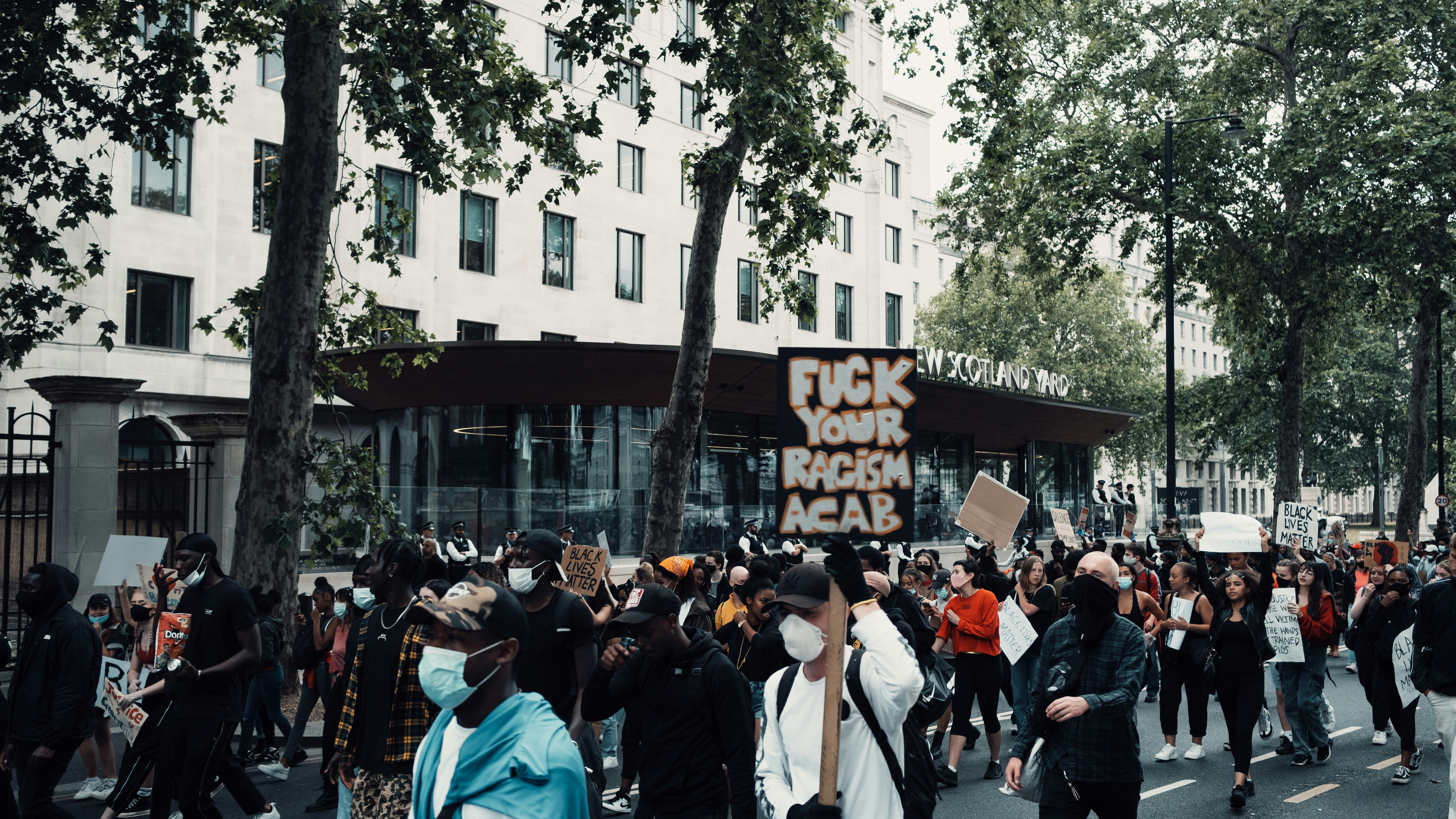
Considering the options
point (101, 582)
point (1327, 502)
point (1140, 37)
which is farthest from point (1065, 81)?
point (1327, 502)

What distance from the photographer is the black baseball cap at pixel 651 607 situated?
17.1 feet

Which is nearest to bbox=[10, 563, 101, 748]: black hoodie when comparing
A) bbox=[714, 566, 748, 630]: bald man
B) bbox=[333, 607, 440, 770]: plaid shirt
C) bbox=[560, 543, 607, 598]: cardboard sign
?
bbox=[333, 607, 440, 770]: plaid shirt

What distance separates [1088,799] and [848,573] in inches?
88.2

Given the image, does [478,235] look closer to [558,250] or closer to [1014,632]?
[558,250]

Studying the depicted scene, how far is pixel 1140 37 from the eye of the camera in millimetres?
29812

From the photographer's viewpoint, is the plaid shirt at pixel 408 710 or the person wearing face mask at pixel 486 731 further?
the plaid shirt at pixel 408 710

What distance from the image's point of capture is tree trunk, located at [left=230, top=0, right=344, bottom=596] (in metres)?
13.3

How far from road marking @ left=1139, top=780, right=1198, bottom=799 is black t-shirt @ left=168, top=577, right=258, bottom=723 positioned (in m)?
6.26

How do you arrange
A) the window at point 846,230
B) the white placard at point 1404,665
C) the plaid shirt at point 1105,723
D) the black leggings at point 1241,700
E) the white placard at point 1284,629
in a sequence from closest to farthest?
the plaid shirt at point 1105,723 < the black leggings at point 1241,700 < the white placard at point 1404,665 < the white placard at point 1284,629 < the window at point 846,230

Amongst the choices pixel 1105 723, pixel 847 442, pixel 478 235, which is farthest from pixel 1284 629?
pixel 478 235

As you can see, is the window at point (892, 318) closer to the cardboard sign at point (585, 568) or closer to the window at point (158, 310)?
the window at point (158, 310)

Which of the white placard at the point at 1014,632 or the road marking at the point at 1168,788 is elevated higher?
the white placard at the point at 1014,632

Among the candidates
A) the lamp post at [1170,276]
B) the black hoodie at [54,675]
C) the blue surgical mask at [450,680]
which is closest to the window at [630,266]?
the lamp post at [1170,276]

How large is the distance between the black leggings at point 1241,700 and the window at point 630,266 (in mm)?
30425
